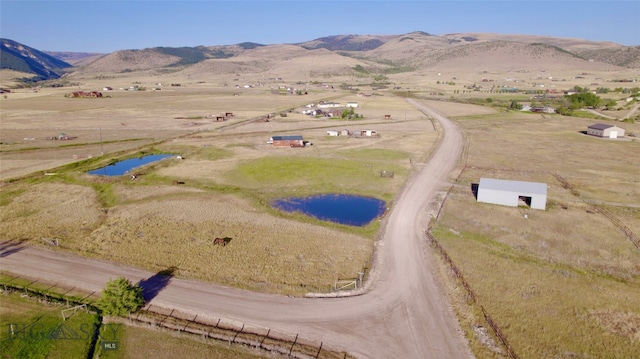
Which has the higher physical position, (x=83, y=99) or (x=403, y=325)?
(x=83, y=99)

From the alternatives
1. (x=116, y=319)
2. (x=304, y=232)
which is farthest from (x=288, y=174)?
(x=116, y=319)

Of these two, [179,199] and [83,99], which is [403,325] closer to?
[179,199]

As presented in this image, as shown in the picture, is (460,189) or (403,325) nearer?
(403,325)

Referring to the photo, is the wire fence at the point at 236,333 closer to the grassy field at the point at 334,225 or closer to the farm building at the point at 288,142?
the grassy field at the point at 334,225

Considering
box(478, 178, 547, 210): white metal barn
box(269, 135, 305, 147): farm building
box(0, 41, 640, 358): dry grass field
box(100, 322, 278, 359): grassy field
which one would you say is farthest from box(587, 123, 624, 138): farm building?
box(100, 322, 278, 359): grassy field

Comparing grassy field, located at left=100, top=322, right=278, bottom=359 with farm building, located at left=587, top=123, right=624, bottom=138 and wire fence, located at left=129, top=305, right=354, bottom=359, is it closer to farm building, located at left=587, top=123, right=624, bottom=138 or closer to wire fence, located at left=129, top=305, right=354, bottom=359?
wire fence, located at left=129, top=305, right=354, bottom=359

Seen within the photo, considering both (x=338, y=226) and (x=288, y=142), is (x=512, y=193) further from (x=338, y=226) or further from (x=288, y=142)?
(x=288, y=142)

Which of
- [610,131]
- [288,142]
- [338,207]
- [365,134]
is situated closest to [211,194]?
[338,207]
